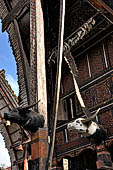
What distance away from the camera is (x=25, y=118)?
155 inches

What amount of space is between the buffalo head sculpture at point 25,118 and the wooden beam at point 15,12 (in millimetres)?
4544

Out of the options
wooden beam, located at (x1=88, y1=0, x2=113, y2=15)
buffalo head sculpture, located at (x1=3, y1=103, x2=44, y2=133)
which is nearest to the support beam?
buffalo head sculpture, located at (x1=3, y1=103, x2=44, y2=133)

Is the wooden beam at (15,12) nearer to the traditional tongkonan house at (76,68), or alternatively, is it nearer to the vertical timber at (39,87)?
the traditional tongkonan house at (76,68)

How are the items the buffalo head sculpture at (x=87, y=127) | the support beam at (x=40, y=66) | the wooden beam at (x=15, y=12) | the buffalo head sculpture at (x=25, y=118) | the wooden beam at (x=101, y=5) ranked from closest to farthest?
the buffalo head sculpture at (x=25, y=118)
the support beam at (x=40, y=66)
the buffalo head sculpture at (x=87, y=127)
the wooden beam at (x=101, y=5)
the wooden beam at (x=15, y=12)

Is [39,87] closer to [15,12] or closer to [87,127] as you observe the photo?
[87,127]

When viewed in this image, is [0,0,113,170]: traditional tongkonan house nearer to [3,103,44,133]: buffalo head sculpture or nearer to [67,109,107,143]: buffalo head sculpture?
[67,109,107,143]: buffalo head sculpture

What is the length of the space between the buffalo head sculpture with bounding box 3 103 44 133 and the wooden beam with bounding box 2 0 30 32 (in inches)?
179

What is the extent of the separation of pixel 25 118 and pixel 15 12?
5004 mm

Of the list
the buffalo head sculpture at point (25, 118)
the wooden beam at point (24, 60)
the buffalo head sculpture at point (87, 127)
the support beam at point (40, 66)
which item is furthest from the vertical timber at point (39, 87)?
the buffalo head sculpture at point (87, 127)

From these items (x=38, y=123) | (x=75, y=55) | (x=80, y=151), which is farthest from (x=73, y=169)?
(x=38, y=123)

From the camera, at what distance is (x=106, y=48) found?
732cm

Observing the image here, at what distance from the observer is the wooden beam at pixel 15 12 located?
7.77 meters

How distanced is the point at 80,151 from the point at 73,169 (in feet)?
2.55

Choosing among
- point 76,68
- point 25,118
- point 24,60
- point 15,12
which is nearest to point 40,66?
point 25,118
